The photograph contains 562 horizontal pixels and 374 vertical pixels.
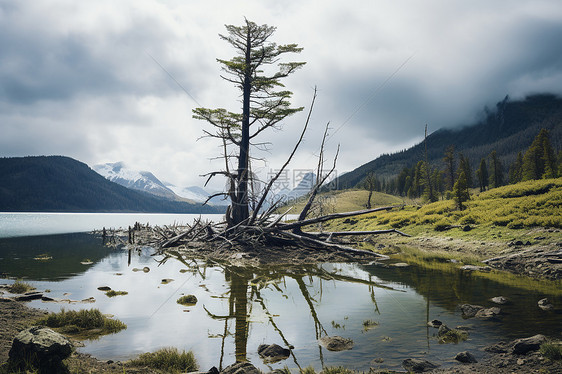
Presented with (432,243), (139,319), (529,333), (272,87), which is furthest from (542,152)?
(139,319)

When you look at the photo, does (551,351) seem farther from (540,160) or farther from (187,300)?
(540,160)

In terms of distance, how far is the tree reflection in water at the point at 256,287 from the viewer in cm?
630

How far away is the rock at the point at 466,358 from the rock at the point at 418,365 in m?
0.47

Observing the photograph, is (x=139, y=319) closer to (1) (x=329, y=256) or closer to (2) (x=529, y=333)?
(2) (x=529, y=333)

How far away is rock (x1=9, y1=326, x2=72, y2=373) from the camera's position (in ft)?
13.9

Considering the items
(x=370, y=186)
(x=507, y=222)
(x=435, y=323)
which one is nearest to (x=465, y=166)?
(x=370, y=186)

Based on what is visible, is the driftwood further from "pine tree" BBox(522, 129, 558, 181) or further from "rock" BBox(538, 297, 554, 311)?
"pine tree" BBox(522, 129, 558, 181)

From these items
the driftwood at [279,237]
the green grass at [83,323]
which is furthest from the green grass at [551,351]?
the driftwood at [279,237]

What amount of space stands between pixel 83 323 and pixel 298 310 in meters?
4.93

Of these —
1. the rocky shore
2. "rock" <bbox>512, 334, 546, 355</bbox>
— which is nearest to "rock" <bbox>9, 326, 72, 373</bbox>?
the rocky shore

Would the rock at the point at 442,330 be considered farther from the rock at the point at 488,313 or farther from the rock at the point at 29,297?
the rock at the point at 29,297

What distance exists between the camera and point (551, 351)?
474cm

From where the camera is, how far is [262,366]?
494cm

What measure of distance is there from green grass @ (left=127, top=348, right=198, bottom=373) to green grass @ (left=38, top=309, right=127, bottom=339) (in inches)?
78.5
